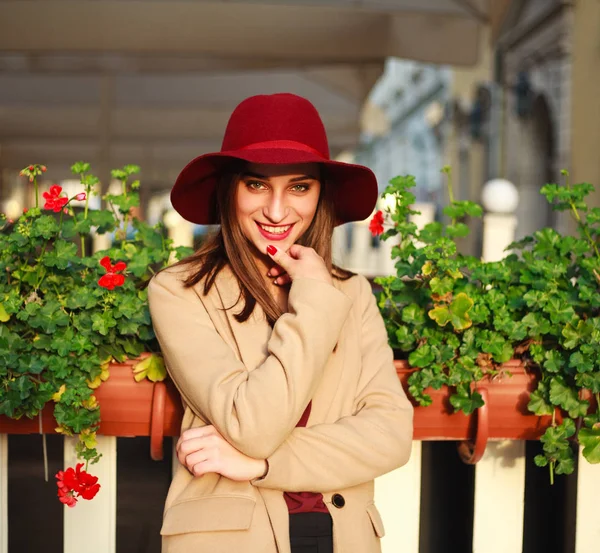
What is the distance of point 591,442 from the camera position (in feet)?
5.78

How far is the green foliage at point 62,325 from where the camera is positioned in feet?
5.64

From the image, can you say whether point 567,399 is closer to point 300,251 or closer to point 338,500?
point 338,500

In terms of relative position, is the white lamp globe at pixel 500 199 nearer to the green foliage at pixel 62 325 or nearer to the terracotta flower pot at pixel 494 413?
the terracotta flower pot at pixel 494 413

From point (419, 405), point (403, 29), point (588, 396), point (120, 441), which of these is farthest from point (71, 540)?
point (403, 29)

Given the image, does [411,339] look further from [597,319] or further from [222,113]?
[222,113]

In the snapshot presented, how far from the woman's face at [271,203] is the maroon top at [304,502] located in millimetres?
496

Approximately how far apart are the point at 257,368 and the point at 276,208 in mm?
359

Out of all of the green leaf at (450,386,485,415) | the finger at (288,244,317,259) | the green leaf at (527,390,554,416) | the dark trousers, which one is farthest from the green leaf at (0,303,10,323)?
the green leaf at (527,390,554,416)

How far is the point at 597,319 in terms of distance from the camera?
5.76ft

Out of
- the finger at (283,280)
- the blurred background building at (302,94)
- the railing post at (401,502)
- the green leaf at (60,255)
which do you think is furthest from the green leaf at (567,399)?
the green leaf at (60,255)

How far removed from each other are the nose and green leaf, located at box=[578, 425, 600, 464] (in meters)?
0.80

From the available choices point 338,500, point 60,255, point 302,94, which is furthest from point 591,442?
point 302,94

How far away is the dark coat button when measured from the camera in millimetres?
1603

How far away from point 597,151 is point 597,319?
4850 mm
